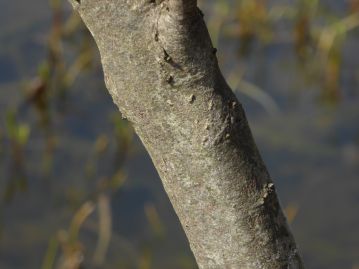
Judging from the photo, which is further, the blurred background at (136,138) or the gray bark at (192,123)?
the blurred background at (136,138)

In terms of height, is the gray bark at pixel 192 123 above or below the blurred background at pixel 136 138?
below

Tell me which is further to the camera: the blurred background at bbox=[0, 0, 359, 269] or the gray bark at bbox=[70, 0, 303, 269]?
the blurred background at bbox=[0, 0, 359, 269]

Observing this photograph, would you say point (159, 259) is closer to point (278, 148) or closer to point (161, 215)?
point (161, 215)

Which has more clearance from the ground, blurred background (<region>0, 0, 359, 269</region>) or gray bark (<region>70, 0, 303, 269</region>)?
blurred background (<region>0, 0, 359, 269</region>)

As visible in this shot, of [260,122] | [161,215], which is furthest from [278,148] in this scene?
[161,215]
